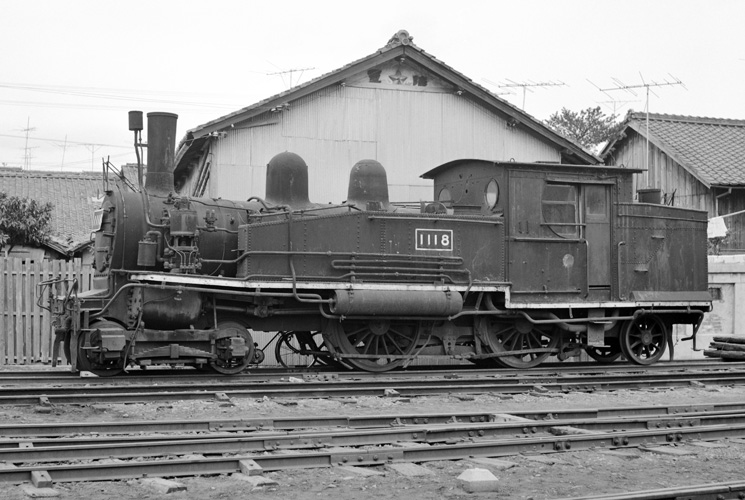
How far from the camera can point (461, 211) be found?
15.3 metres

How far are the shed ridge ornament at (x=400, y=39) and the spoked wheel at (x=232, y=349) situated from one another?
27.3 ft

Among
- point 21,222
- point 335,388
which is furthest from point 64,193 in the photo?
point 335,388

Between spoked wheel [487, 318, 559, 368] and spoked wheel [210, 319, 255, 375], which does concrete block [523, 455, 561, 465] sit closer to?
spoked wheel [210, 319, 255, 375]

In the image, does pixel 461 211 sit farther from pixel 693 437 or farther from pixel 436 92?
pixel 693 437

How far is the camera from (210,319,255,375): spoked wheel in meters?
13.1

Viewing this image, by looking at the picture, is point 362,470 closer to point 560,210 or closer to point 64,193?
point 560,210

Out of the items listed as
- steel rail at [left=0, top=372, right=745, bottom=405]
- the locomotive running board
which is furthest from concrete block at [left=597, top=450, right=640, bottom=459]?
the locomotive running board

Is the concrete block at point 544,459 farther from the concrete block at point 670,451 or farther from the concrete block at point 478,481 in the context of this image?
the concrete block at point 478,481

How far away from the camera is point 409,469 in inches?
285

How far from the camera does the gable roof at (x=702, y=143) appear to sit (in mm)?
28609

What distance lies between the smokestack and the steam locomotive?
2 centimetres

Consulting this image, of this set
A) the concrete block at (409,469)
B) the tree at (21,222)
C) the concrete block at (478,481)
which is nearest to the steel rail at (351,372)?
the concrete block at (409,469)

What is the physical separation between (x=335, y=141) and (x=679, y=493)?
13662mm

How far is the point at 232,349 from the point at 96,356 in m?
1.87
